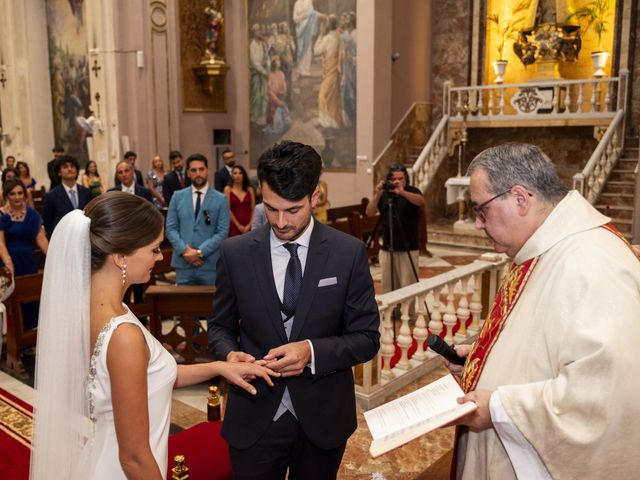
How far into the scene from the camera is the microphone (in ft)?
6.69

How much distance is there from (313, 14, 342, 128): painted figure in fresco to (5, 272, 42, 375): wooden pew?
9.64 m

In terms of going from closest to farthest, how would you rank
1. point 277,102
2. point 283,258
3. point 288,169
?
1. point 288,169
2. point 283,258
3. point 277,102

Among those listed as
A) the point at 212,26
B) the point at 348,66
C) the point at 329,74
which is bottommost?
the point at 329,74

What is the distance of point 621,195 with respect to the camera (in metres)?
10.9

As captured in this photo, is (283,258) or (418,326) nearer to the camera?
(283,258)

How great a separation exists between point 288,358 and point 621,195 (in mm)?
10520

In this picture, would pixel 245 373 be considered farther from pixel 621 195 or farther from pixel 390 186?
pixel 621 195

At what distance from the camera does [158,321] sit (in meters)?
5.27

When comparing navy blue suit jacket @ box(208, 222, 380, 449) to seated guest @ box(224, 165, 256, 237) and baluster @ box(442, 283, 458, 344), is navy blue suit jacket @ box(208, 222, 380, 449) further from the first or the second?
seated guest @ box(224, 165, 256, 237)

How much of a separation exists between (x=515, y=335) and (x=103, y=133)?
14.5m

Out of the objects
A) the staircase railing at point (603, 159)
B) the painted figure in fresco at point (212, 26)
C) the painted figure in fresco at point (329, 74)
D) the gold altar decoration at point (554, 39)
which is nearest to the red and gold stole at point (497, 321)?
the staircase railing at point (603, 159)

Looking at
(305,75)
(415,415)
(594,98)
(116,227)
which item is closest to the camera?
(415,415)

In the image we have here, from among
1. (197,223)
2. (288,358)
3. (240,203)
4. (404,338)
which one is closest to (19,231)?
(197,223)

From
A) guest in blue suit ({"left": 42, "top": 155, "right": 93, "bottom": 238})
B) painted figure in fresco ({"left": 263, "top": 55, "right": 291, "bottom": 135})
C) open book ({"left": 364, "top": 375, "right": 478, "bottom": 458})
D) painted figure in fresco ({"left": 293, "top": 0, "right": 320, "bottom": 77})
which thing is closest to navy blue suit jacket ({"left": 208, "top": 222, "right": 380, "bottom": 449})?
open book ({"left": 364, "top": 375, "right": 478, "bottom": 458})
